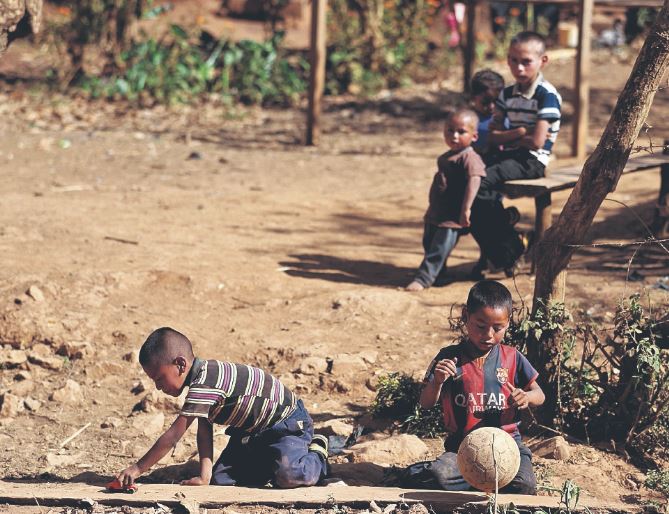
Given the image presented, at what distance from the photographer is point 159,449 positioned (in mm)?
3889

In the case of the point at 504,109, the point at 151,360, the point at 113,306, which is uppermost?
the point at 504,109


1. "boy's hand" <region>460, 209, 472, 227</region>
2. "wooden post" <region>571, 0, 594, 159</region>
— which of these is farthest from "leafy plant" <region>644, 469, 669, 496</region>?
"wooden post" <region>571, 0, 594, 159</region>

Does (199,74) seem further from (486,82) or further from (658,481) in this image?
(658,481)

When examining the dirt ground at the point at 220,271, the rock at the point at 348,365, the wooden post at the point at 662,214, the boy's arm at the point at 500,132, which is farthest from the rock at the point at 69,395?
the wooden post at the point at 662,214

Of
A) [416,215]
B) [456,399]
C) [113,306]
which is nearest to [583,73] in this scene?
[416,215]

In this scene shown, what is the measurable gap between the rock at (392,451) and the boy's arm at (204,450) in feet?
2.46

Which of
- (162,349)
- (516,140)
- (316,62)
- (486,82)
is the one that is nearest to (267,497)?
(162,349)

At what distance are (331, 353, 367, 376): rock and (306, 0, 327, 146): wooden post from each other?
5425 millimetres

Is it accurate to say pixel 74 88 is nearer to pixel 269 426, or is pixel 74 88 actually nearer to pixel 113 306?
pixel 113 306

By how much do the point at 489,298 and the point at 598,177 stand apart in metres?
0.85

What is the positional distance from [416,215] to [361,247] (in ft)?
3.21

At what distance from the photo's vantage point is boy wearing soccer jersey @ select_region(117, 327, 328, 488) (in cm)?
391

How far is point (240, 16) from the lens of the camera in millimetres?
15812

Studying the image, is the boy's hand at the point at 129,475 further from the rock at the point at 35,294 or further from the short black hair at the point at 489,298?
the rock at the point at 35,294
